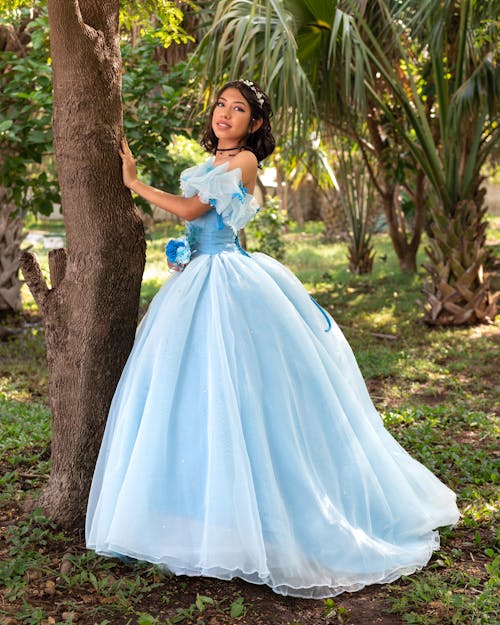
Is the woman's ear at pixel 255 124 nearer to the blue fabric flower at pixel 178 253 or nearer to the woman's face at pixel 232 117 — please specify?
the woman's face at pixel 232 117

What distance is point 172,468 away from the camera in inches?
114

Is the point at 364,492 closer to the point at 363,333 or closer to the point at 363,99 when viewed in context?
the point at 363,99

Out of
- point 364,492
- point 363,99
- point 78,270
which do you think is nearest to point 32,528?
point 78,270

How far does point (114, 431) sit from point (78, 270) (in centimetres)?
66

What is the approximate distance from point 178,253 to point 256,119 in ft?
2.06

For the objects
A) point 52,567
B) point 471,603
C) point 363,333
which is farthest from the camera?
point 363,333

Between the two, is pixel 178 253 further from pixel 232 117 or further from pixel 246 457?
pixel 246 457

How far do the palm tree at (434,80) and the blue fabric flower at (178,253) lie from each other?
272 cm

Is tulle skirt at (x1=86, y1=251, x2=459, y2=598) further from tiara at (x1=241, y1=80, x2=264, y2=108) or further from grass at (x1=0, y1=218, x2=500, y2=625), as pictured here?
tiara at (x1=241, y1=80, x2=264, y2=108)

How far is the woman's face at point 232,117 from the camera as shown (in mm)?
3301

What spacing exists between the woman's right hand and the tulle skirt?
40 cm

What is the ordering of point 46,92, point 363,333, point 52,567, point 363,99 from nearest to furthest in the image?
point 52,567 → point 46,92 → point 363,99 → point 363,333

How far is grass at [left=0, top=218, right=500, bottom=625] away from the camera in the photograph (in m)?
2.74

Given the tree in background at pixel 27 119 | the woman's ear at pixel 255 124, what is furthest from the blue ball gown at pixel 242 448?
the tree in background at pixel 27 119
